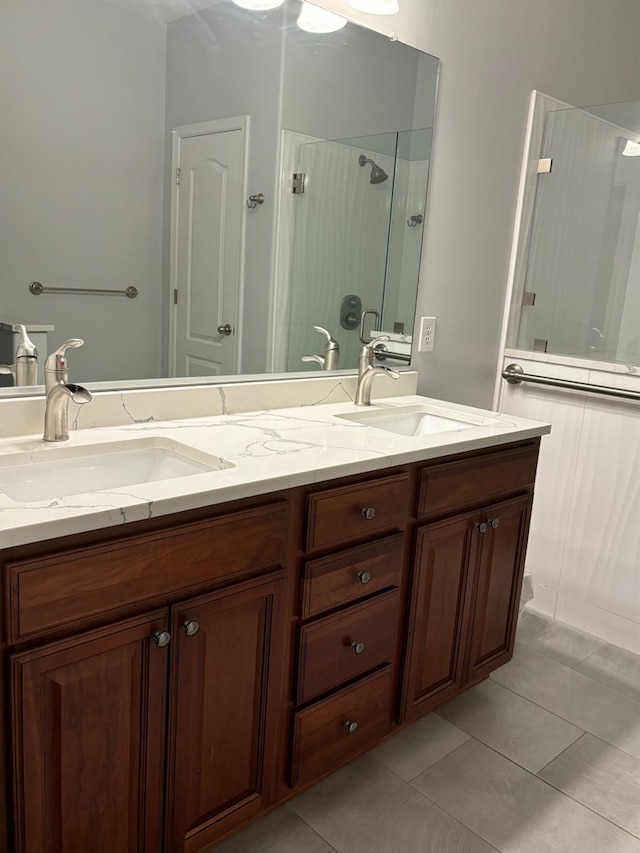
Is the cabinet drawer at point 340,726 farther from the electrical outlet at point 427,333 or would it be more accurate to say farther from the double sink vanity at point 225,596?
the electrical outlet at point 427,333

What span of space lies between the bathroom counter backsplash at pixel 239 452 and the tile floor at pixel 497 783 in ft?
2.78

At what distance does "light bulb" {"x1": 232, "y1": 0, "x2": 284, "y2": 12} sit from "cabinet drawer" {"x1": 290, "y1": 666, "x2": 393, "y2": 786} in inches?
65.2

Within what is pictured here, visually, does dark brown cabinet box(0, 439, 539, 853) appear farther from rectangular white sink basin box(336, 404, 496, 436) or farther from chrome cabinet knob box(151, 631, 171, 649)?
rectangular white sink basin box(336, 404, 496, 436)

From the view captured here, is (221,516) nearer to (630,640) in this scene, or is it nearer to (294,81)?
(294,81)

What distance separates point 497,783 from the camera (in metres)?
1.87

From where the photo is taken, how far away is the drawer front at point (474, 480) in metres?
1.76

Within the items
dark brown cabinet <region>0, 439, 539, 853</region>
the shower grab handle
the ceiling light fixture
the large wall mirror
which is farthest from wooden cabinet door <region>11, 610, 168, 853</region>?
the ceiling light fixture

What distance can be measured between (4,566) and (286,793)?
0.92 metres

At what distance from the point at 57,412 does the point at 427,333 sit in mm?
1325

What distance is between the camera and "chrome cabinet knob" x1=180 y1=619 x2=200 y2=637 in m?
1.30

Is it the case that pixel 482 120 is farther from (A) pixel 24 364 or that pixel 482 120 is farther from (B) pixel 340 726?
(B) pixel 340 726

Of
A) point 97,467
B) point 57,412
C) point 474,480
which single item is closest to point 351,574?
point 474,480

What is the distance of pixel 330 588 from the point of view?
1.58m

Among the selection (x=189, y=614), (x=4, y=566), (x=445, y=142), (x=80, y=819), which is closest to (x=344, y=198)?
(x=445, y=142)
